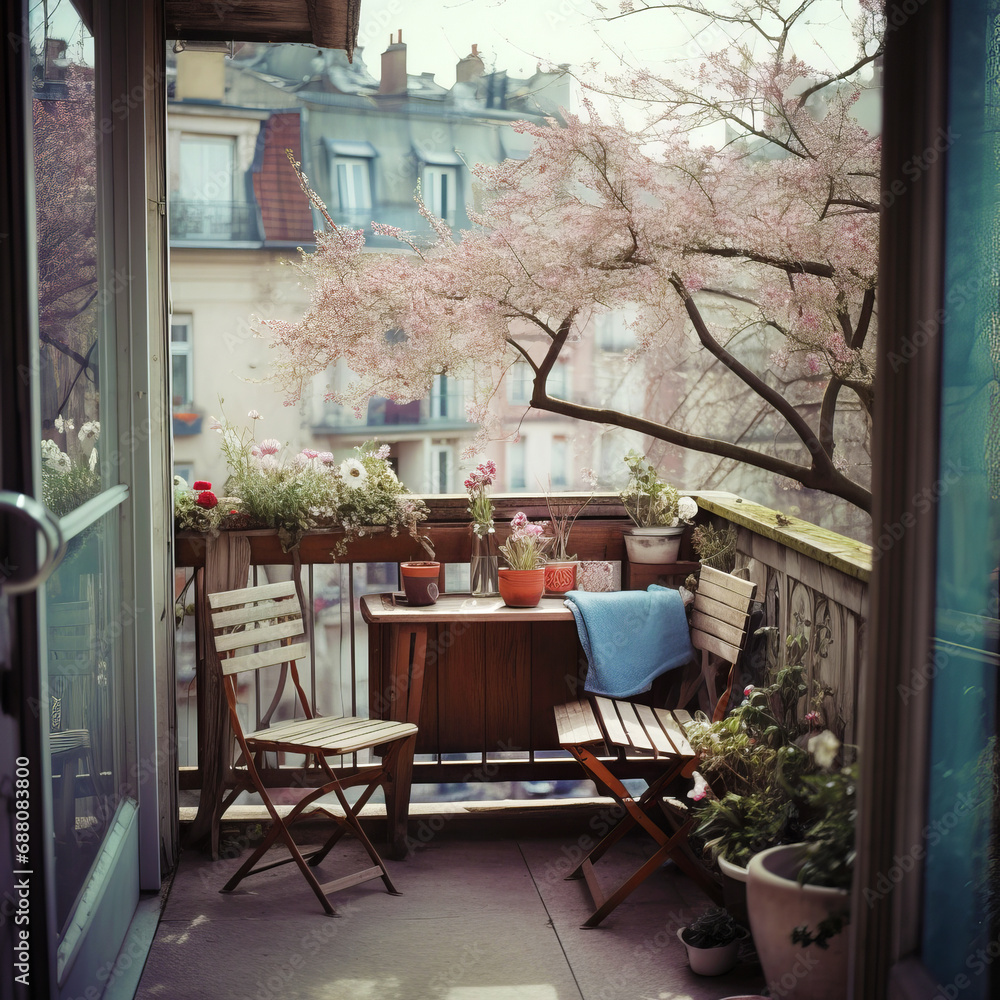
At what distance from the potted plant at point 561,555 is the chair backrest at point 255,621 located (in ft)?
3.07

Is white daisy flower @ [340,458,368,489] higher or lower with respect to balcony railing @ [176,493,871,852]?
higher

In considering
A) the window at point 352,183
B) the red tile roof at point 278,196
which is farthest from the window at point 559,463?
the red tile roof at point 278,196

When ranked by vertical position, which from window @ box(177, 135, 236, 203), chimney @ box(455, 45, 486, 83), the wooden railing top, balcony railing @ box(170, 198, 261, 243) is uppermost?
window @ box(177, 135, 236, 203)

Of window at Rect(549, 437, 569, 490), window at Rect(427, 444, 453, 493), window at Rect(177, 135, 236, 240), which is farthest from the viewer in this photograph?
Result: window at Rect(427, 444, 453, 493)

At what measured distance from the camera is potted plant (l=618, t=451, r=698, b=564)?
3559mm

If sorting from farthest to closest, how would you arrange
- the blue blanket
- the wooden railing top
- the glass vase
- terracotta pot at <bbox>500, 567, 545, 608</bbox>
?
the glass vase, terracotta pot at <bbox>500, 567, 545, 608</bbox>, the blue blanket, the wooden railing top

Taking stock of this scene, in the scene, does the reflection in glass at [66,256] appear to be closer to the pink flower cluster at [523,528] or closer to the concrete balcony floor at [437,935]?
the concrete balcony floor at [437,935]

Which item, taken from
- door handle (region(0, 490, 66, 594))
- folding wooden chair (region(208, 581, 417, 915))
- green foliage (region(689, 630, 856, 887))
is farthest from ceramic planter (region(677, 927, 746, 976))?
door handle (region(0, 490, 66, 594))

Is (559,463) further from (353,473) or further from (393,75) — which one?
(353,473)

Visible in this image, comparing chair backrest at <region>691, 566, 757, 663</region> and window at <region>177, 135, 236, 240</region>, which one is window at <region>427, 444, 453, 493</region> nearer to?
window at <region>177, 135, 236, 240</region>

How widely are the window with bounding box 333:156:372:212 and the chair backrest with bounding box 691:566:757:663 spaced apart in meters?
8.73

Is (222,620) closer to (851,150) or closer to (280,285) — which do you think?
(851,150)

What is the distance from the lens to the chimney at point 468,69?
5.11 meters

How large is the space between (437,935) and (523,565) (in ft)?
4.14
